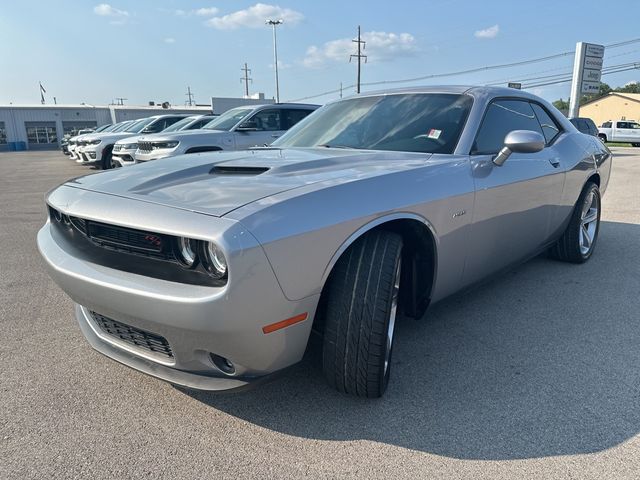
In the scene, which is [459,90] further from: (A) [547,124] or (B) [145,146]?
(B) [145,146]

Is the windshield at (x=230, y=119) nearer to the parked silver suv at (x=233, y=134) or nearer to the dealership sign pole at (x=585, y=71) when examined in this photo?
A: the parked silver suv at (x=233, y=134)

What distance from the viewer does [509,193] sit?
9.85ft

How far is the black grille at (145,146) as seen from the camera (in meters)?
9.33

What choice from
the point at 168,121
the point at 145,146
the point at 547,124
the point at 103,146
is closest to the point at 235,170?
the point at 547,124

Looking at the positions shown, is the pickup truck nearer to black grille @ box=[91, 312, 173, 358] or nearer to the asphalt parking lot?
the asphalt parking lot

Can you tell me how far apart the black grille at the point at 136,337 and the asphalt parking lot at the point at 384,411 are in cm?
34

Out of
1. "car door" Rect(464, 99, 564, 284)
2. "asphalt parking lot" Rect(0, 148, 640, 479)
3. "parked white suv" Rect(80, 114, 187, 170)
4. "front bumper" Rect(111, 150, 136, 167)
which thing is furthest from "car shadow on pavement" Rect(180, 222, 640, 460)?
"parked white suv" Rect(80, 114, 187, 170)

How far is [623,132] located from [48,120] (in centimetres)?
5184

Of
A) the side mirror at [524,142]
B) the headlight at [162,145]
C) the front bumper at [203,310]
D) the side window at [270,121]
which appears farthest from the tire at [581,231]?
the headlight at [162,145]

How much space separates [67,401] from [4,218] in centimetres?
617

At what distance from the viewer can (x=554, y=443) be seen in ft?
6.51

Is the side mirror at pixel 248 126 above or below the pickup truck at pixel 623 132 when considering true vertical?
above

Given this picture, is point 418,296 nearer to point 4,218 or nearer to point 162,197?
point 162,197

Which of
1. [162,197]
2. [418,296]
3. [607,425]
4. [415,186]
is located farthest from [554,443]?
[162,197]
